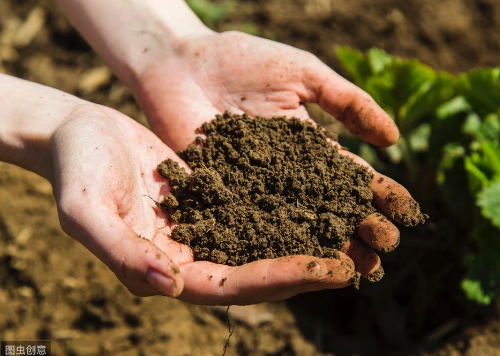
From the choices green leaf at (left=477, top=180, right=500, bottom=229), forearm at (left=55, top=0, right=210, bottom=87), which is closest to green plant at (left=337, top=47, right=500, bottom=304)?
green leaf at (left=477, top=180, right=500, bottom=229)

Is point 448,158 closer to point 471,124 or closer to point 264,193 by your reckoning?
point 471,124

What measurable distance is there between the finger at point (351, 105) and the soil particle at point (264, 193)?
0.17 metres

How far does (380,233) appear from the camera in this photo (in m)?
2.04

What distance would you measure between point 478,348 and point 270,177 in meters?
1.63

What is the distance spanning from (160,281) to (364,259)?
88 cm

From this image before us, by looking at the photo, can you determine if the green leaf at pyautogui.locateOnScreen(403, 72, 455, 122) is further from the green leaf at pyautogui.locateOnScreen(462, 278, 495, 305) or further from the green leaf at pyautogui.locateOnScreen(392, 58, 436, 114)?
the green leaf at pyautogui.locateOnScreen(462, 278, 495, 305)

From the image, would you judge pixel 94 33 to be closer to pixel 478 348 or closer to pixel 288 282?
pixel 288 282

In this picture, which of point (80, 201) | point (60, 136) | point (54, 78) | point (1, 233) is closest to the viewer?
point (80, 201)

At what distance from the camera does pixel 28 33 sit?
4516 mm

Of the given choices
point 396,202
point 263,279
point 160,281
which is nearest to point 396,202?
point 396,202

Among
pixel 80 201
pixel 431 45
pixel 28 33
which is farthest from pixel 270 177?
pixel 28 33

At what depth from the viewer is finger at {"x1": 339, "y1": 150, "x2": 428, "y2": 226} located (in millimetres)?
2121

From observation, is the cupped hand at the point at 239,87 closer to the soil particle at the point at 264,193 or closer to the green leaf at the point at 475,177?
the soil particle at the point at 264,193

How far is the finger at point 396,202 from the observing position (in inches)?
83.5
